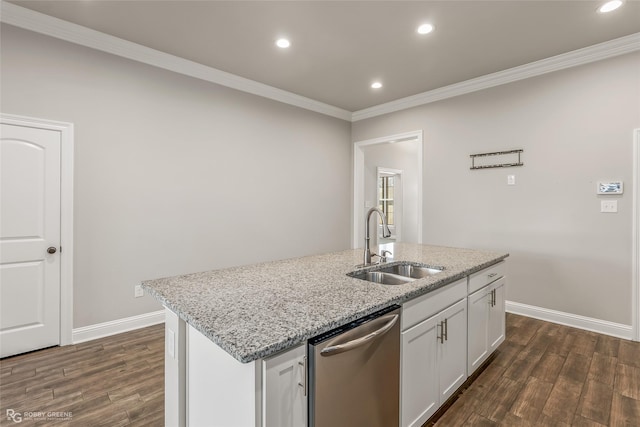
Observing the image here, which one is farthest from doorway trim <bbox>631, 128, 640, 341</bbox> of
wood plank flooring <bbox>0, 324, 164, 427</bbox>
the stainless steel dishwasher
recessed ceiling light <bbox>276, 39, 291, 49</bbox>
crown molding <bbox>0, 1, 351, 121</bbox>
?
wood plank flooring <bbox>0, 324, 164, 427</bbox>

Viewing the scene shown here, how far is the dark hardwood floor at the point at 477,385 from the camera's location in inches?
74.0

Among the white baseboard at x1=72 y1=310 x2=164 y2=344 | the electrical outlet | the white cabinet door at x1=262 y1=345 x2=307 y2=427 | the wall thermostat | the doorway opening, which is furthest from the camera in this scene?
the doorway opening

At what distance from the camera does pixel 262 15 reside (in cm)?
262

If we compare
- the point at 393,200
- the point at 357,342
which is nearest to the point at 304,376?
the point at 357,342

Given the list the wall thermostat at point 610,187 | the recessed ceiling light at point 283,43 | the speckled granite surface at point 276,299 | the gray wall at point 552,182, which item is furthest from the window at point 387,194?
the speckled granite surface at point 276,299

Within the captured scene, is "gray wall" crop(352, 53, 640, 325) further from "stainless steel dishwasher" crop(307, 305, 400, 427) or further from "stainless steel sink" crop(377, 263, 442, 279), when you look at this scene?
"stainless steel dishwasher" crop(307, 305, 400, 427)

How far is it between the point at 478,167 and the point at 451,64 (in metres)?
1.30

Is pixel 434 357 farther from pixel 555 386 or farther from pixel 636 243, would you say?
pixel 636 243

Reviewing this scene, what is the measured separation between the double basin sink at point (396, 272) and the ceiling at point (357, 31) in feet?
6.69

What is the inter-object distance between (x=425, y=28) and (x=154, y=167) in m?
2.98

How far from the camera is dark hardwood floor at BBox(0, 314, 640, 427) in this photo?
1879 millimetres

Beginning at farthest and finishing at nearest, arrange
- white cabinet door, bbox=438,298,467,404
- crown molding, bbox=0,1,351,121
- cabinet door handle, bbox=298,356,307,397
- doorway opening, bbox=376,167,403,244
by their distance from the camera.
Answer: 1. doorway opening, bbox=376,167,403,244
2. crown molding, bbox=0,1,351,121
3. white cabinet door, bbox=438,298,467,404
4. cabinet door handle, bbox=298,356,307,397

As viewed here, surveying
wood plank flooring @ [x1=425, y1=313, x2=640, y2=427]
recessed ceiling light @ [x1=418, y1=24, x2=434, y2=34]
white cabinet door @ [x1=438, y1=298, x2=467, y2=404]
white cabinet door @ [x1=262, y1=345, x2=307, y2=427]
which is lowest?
wood plank flooring @ [x1=425, y1=313, x2=640, y2=427]

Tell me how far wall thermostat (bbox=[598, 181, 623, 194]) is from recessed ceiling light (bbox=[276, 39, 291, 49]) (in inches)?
134
